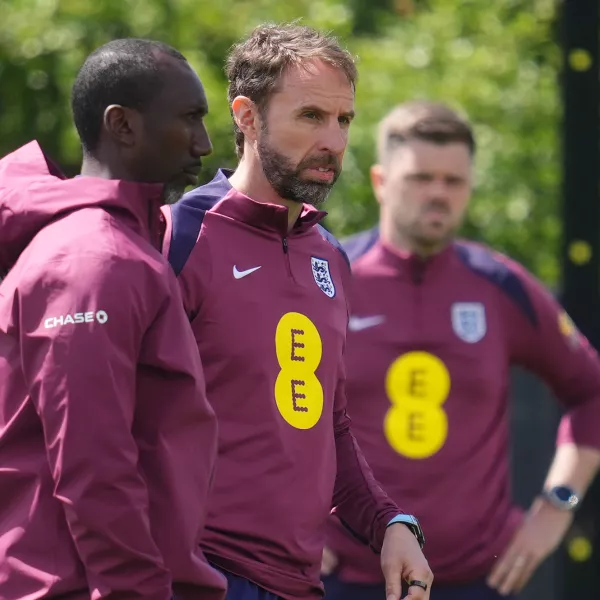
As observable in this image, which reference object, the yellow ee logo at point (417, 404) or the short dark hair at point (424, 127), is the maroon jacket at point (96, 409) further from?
the short dark hair at point (424, 127)

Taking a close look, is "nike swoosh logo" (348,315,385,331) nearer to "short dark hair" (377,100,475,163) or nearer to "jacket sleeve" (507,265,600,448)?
"jacket sleeve" (507,265,600,448)

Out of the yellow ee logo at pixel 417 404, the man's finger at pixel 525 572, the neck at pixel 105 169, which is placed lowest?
the man's finger at pixel 525 572

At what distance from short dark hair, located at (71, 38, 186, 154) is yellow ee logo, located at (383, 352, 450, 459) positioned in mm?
2917

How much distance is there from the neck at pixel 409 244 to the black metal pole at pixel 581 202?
2.12 feet

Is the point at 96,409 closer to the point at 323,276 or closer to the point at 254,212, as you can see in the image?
the point at 254,212

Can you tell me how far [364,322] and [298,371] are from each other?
227 centimetres

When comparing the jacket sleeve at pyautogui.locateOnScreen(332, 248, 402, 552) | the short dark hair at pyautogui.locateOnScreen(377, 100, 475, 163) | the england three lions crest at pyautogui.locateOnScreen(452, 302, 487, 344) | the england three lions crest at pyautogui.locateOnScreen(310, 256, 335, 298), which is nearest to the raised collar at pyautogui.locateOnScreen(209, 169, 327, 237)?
the england three lions crest at pyautogui.locateOnScreen(310, 256, 335, 298)

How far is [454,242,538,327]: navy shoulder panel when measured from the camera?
6.39m

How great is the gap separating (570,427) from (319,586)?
8.67ft

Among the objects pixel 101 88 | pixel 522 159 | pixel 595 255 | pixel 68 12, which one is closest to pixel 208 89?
pixel 68 12

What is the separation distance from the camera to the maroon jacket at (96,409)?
3.11 metres

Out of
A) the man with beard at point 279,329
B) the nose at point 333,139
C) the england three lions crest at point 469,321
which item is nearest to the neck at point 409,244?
the england three lions crest at point 469,321

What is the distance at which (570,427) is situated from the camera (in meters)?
6.56

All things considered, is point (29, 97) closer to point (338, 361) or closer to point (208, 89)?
point (208, 89)
